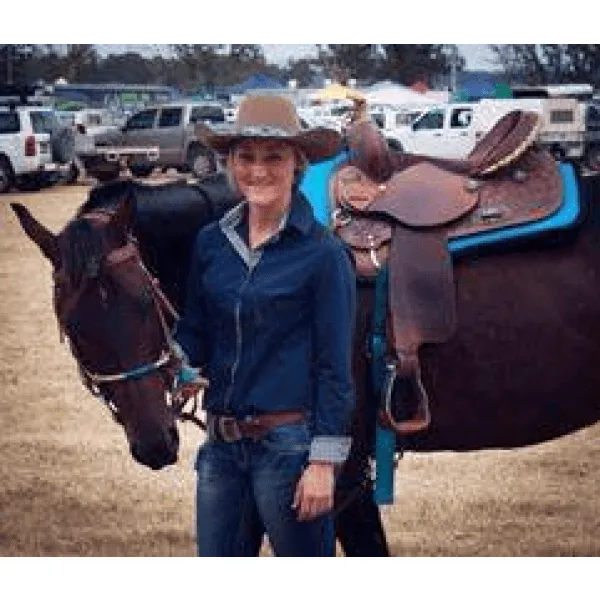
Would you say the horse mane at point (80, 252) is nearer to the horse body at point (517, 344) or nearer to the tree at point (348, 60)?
the horse body at point (517, 344)

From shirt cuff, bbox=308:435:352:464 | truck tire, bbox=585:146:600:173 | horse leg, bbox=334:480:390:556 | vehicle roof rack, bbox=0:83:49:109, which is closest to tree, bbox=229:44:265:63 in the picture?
vehicle roof rack, bbox=0:83:49:109

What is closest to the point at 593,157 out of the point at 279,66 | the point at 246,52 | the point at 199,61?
the point at 279,66

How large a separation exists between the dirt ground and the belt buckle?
84 cm

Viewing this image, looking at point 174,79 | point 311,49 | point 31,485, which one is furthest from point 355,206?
point 31,485

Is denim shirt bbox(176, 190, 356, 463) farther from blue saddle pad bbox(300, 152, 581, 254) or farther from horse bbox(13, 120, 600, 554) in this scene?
blue saddle pad bbox(300, 152, 581, 254)

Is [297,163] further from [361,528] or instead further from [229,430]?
[361,528]

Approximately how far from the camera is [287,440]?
2289mm

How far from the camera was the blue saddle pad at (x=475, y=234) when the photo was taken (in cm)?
290

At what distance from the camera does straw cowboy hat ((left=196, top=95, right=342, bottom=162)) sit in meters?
2.33

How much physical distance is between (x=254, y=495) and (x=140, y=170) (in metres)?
1.21

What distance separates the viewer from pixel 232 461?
2316 mm

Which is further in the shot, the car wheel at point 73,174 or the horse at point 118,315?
the car wheel at point 73,174

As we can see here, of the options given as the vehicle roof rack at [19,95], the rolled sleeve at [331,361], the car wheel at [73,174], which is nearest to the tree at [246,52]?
the car wheel at [73,174]

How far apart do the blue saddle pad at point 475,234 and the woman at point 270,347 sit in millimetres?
489
